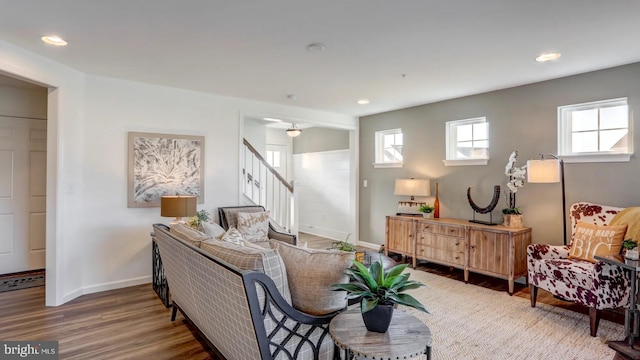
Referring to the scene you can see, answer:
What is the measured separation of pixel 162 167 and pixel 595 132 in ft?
16.8

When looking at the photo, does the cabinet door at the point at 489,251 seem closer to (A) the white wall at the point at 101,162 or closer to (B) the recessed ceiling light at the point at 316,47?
(B) the recessed ceiling light at the point at 316,47

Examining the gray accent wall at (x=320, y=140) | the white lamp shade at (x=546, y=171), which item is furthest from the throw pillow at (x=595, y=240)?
the gray accent wall at (x=320, y=140)

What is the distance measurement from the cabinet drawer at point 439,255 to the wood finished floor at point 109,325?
2.35ft

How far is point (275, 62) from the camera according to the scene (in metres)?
3.32

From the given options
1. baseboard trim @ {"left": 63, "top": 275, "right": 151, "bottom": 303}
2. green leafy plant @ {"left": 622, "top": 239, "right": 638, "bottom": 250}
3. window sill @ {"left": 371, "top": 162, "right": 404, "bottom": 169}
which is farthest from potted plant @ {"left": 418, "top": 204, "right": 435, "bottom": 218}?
baseboard trim @ {"left": 63, "top": 275, "right": 151, "bottom": 303}

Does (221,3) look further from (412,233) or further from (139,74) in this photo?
(412,233)

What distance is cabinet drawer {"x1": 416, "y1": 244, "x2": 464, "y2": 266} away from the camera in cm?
427

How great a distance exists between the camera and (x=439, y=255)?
14.7ft

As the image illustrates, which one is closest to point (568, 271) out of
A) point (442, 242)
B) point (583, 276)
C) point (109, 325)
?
point (583, 276)

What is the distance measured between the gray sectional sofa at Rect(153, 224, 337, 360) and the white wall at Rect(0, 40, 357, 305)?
2.20 m

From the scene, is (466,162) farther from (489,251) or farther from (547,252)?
(547,252)

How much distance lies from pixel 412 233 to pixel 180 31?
381 cm

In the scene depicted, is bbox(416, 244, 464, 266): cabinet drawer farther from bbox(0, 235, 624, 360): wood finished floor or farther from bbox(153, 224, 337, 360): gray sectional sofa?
bbox(153, 224, 337, 360): gray sectional sofa

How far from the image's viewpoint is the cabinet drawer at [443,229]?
14.0 ft
